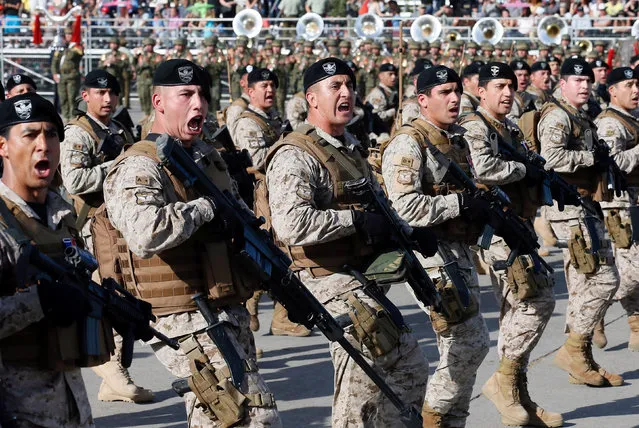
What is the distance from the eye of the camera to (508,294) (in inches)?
294

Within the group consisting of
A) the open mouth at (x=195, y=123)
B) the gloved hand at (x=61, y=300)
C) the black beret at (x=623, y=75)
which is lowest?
the gloved hand at (x=61, y=300)

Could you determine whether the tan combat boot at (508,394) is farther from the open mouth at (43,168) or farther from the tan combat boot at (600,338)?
the open mouth at (43,168)

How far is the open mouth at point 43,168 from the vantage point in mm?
4414

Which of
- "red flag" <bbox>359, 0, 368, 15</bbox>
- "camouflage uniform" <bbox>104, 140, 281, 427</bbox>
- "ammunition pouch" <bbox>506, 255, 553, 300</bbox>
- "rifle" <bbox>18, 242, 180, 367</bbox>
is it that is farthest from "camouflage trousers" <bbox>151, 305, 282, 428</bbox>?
"red flag" <bbox>359, 0, 368, 15</bbox>

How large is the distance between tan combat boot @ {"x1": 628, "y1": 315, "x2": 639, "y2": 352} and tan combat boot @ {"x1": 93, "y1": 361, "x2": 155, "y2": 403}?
13.4 ft

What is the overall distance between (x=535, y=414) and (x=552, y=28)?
22699mm

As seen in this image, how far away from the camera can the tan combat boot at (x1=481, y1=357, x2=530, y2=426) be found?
7.27 m

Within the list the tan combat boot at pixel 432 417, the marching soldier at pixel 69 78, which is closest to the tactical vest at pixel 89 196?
the tan combat boot at pixel 432 417

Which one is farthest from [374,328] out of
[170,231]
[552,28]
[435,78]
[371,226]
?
[552,28]

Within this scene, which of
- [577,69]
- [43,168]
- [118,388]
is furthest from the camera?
[577,69]

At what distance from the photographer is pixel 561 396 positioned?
8.03 m

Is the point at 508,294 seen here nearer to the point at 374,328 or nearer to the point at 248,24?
the point at 374,328

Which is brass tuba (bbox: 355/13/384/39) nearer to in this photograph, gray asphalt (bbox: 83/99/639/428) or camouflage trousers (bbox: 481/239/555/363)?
gray asphalt (bbox: 83/99/639/428)

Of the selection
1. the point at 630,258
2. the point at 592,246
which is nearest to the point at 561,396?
the point at 592,246
